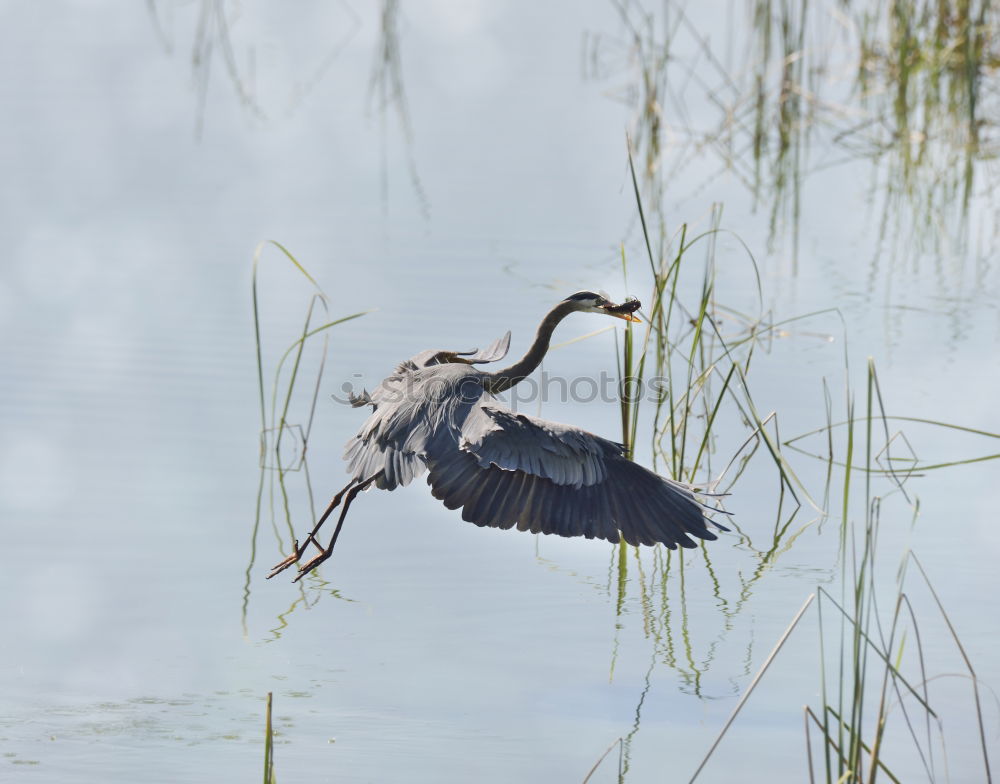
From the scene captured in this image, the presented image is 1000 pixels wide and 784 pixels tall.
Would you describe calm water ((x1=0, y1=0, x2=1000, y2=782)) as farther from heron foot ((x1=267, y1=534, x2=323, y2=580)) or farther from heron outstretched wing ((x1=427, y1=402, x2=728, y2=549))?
heron outstretched wing ((x1=427, y1=402, x2=728, y2=549))

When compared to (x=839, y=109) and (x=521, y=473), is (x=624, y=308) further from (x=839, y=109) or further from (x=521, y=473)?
(x=839, y=109)

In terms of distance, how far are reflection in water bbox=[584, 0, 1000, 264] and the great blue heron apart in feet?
14.5

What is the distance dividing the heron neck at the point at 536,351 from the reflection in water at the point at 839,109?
3.76 metres

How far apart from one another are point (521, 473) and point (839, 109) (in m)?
7.15

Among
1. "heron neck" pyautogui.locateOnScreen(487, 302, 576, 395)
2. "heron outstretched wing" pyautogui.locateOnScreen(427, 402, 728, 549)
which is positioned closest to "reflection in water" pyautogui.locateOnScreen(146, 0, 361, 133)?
"heron neck" pyautogui.locateOnScreen(487, 302, 576, 395)

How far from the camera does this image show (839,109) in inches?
434

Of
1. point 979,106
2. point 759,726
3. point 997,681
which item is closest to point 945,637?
point 997,681

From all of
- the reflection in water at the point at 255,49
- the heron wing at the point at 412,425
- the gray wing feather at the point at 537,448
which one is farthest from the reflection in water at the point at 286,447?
the reflection in water at the point at 255,49

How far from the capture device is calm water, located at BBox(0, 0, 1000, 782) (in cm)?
428

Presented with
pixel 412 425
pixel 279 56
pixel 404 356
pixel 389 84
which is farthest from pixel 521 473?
pixel 279 56

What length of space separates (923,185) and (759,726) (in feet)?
21.1

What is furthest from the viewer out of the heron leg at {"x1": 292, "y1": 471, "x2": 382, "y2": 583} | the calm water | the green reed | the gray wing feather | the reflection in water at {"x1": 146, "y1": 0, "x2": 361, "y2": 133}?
the reflection in water at {"x1": 146, "y1": 0, "x2": 361, "y2": 133}

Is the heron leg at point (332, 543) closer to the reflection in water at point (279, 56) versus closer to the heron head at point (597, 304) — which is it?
the heron head at point (597, 304)

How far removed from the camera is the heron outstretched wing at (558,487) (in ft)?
15.0
